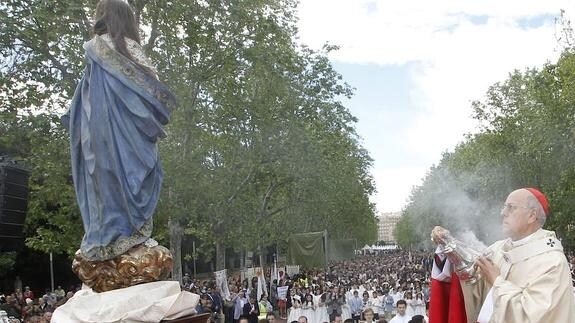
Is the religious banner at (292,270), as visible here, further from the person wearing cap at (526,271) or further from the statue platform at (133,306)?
the statue platform at (133,306)

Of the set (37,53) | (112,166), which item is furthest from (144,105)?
(37,53)

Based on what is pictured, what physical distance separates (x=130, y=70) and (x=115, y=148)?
511 mm

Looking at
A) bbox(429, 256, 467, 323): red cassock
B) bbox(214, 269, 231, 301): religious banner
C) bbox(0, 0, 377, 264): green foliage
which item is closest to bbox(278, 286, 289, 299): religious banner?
bbox(0, 0, 377, 264): green foliage

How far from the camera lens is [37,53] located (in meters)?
15.4

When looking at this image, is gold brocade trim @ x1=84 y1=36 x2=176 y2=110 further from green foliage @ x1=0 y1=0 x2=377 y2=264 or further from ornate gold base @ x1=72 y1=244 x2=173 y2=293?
green foliage @ x1=0 y1=0 x2=377 y2=264

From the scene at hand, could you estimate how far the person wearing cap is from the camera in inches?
157

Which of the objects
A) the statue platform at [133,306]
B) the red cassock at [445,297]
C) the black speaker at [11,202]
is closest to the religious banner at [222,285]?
the black speaker at [11,202]

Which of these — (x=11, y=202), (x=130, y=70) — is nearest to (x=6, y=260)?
(x=11, y=202)

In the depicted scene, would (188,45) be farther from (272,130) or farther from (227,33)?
(272,130)

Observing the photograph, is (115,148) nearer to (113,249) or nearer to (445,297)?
(113,249)

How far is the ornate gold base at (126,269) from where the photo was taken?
384cm

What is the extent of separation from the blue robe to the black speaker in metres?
4.01

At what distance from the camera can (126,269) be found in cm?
385

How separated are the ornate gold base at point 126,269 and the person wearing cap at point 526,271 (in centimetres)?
171
